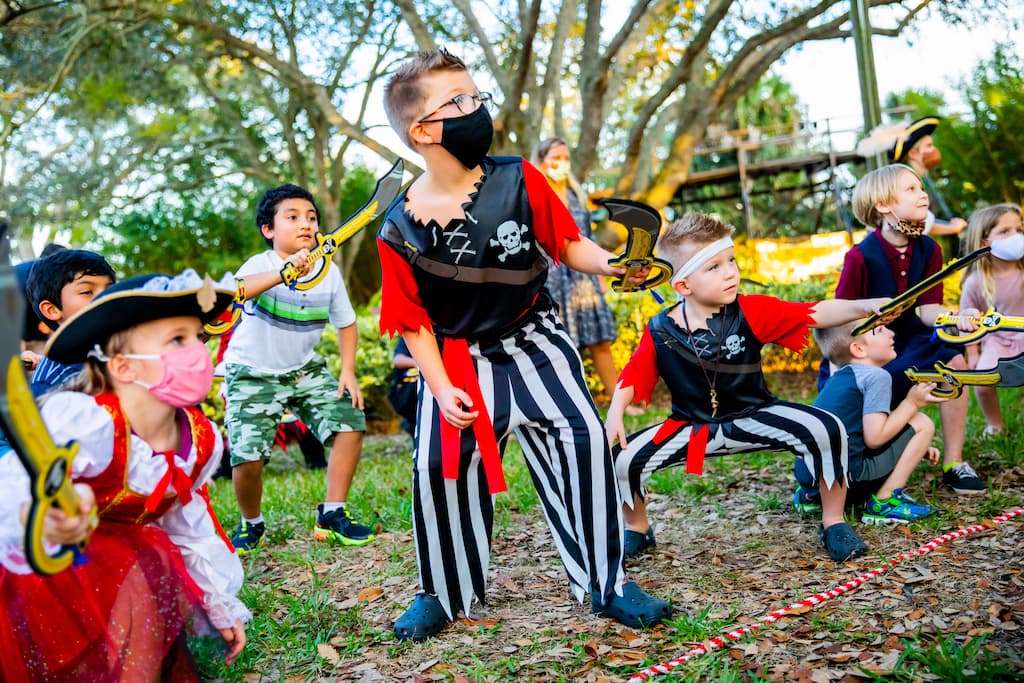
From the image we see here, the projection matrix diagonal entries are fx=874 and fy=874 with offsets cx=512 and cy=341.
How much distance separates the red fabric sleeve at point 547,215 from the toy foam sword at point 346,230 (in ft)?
2.11

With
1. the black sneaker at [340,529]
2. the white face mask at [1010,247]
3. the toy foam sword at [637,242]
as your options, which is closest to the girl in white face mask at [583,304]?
the black sneaker at [340,529]

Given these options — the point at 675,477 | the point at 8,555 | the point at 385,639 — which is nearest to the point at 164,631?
the point at 8,555

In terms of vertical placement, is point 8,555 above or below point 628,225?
below

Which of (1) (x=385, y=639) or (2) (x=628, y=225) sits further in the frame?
(1) (x=385, y=639)

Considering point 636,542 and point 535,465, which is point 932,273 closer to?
point 636,542

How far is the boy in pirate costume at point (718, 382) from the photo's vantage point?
354cm

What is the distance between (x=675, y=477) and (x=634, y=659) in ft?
7.60

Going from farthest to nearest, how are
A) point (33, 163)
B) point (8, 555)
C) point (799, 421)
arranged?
point (33, 163), point (799, 421), point (8, 555)

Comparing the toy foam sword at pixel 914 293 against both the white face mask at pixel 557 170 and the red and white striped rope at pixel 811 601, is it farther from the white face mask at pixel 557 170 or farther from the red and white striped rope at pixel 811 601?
the white face mask at pixel 557 170

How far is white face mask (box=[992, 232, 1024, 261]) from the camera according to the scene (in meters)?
4.21

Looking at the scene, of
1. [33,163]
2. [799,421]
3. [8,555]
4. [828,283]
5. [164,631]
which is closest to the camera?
[8,555]

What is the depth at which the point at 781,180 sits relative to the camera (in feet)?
93.3

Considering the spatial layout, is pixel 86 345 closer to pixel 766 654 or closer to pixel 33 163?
pixel 766 654

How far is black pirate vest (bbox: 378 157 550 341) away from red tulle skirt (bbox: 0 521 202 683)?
1.30 metres
